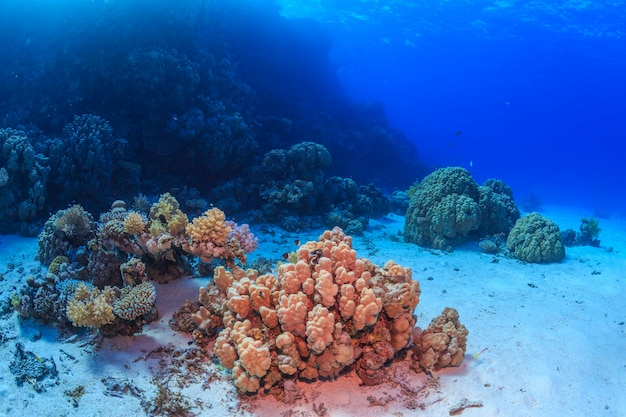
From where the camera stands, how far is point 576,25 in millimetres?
32688

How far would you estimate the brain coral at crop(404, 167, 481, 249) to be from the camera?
10398mm

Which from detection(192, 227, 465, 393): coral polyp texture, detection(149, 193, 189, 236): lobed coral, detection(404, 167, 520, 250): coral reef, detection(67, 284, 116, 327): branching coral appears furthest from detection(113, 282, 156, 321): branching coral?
detection(404, 167, 520, 250): coral reef

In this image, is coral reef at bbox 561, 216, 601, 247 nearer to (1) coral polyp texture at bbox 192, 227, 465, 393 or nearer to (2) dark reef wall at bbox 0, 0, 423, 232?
(2) dark reef wall at bbox 0, 0, 423, 232

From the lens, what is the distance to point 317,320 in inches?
149

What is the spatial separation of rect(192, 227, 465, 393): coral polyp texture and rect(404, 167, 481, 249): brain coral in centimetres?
A: 633

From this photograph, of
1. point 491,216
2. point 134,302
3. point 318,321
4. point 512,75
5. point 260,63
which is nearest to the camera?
point 318,321

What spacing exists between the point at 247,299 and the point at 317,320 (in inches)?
40.1

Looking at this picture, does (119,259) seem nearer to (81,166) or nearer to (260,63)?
(81,166)

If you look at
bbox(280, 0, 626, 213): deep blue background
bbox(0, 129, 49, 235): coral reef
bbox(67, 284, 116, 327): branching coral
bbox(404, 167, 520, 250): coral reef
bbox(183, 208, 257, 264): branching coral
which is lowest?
bbox(0, 129, 49, 235): coral reef

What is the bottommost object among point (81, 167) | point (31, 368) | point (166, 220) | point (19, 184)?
point (19, 184)

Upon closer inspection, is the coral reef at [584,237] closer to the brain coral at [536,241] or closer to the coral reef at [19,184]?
the brain coral at [536,241]

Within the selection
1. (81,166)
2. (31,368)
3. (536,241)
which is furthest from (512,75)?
(31,368)

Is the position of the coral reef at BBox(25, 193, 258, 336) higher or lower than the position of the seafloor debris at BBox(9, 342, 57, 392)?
higher

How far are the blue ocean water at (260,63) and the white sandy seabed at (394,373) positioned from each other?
24.4 ft
